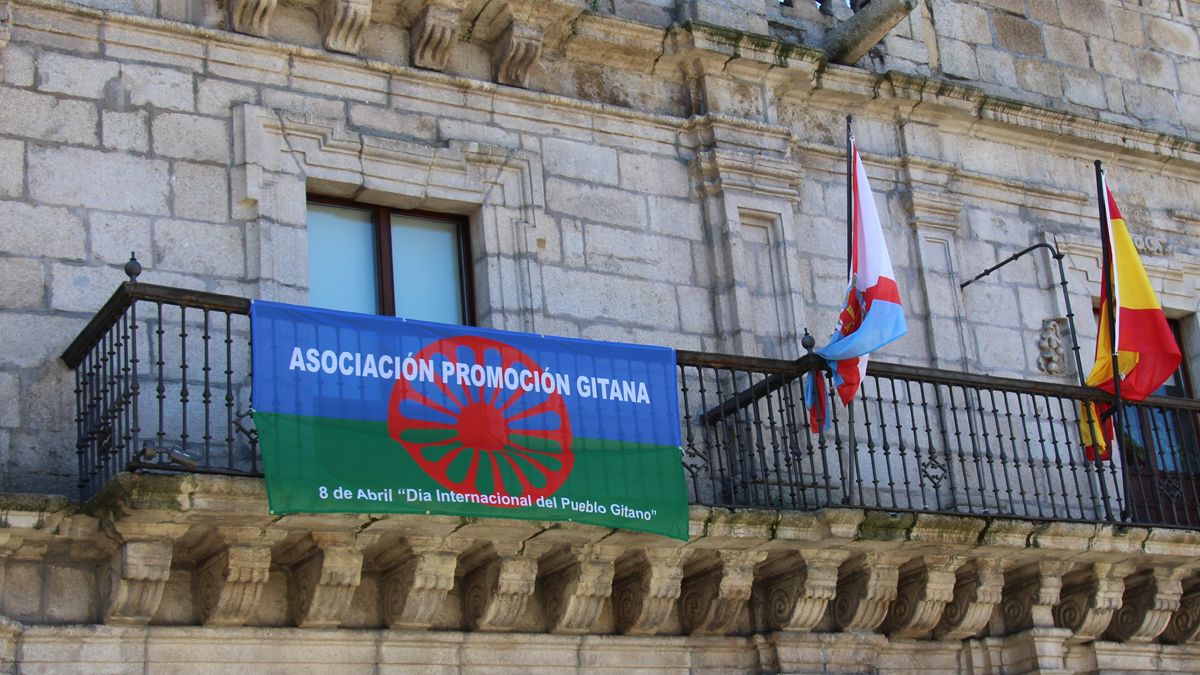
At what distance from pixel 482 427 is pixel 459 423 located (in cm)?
11

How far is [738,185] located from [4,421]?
4.40 m

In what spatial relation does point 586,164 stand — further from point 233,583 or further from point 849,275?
point 233,583

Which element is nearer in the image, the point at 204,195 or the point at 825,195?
the point at 204,195

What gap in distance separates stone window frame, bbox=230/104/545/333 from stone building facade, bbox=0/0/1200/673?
0.06 ft

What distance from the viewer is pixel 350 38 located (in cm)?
987

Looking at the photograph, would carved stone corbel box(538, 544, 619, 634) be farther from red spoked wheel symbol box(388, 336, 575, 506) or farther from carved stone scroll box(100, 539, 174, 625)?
carved stone scroll box(100, 539, 174, 625)

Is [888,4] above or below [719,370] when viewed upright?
above

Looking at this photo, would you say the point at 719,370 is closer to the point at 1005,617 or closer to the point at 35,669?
the point at 1005,617

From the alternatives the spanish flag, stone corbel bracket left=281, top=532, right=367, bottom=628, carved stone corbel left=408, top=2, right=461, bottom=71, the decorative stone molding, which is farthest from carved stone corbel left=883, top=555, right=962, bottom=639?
the decorative stone molding

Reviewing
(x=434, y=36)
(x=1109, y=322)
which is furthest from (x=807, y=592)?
(x=434, y=36)

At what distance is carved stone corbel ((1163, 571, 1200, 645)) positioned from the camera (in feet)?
35.6

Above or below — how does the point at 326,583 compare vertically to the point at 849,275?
below

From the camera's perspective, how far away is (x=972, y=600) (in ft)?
33.1

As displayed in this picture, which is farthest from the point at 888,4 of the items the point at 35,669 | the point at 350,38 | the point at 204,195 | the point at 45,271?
the point at 35,669
